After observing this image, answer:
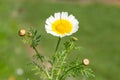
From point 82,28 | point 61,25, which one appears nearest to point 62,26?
point 61,25

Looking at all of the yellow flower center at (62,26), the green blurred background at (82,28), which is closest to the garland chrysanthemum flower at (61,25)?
the yellow flower center at (62,26)

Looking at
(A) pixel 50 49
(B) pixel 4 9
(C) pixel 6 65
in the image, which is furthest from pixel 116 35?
(C) pixel 6 65

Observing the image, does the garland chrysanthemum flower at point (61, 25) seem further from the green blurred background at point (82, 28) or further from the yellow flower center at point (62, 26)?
the green blurred background at point (82, 28)

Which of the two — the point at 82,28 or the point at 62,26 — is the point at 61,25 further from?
the point at 82,28

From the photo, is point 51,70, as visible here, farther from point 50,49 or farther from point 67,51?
point 50,49

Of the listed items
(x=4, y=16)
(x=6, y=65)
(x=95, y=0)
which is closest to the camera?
(x=6, y=65)

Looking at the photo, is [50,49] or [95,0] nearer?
[50,49]

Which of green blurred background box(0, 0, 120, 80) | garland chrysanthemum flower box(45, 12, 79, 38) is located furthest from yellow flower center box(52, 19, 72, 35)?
green blurred background box(0, 0, 120, 80)
